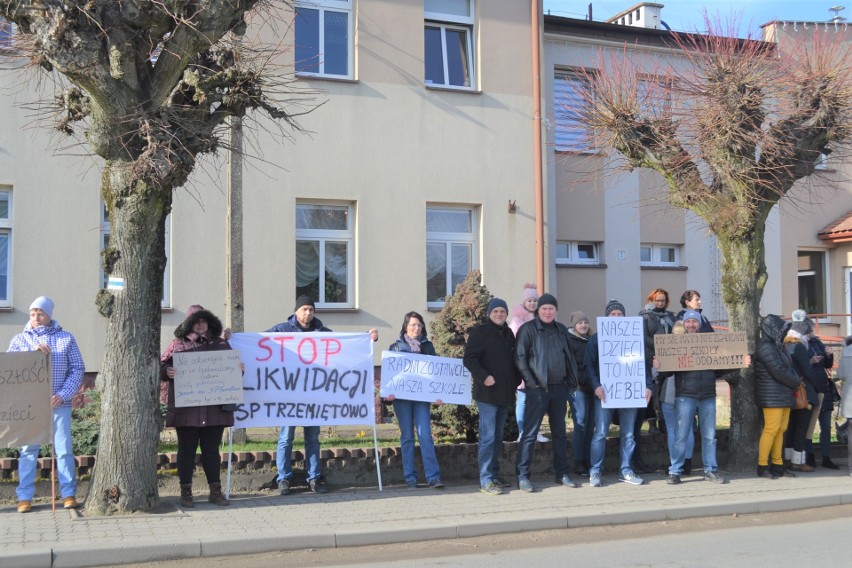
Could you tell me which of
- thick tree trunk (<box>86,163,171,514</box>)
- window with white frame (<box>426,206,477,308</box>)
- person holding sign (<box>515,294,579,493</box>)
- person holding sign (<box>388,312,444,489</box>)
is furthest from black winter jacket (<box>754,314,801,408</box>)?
thick tree trunk (<box>86,163,171,514</box>)

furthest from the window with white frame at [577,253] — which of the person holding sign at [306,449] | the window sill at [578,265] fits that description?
the person holding sign at [306,449]

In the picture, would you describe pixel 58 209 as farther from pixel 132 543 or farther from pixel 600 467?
pixel 600 467

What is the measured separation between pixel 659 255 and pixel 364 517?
461 inches

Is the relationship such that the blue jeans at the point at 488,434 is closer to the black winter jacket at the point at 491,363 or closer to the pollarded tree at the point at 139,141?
the black winter jacket at the point at 491,363

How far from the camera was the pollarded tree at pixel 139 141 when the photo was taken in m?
7.89

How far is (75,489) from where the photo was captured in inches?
332

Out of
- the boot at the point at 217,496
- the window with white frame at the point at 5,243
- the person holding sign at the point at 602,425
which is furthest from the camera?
the window with white frame at the point at 5,243

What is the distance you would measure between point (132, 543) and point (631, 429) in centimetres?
556

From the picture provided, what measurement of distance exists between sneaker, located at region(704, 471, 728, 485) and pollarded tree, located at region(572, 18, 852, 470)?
0.80 m

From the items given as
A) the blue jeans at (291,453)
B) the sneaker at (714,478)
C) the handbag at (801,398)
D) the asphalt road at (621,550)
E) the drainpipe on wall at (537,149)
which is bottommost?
the asphalt road at (621,550)

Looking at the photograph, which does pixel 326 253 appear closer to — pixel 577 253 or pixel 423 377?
pixel 577 253

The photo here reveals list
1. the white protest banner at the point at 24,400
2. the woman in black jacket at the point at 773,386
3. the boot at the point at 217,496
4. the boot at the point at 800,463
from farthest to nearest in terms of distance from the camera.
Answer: the boot at the point at 800,463, the woman in black jacket at the point at 773,386, the boot at the point at 217,496, the white protest banner at the point at 24,400

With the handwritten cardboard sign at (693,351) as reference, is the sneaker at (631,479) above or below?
below

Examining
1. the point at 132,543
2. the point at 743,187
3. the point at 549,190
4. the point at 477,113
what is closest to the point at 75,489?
the point at 132,543
